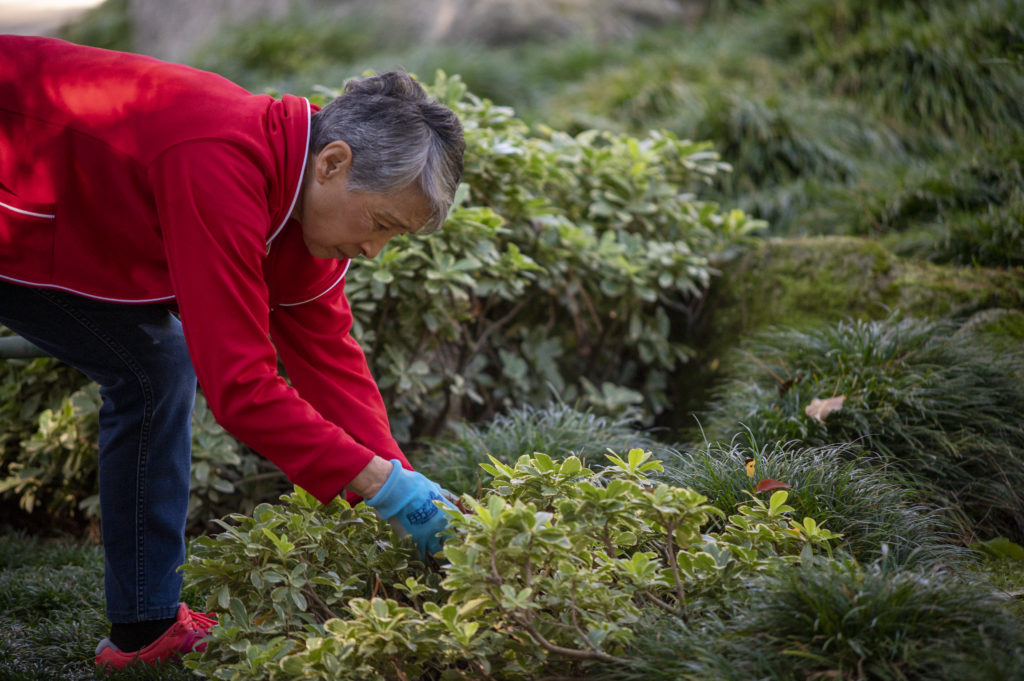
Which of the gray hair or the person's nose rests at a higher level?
the gray hair

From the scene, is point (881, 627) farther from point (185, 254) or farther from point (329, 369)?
point (185, 254)

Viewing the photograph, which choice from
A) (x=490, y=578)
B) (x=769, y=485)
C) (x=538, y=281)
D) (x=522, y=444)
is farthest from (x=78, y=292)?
(x=538, y=281)

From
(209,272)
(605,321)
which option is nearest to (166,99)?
(209,272)

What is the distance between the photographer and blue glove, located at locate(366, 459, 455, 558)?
180cm

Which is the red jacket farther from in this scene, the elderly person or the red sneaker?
the red sneaker

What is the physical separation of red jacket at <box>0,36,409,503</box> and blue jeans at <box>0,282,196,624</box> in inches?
4.0

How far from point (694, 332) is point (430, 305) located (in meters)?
1.39

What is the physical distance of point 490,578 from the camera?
163cm

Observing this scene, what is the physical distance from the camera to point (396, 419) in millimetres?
3234

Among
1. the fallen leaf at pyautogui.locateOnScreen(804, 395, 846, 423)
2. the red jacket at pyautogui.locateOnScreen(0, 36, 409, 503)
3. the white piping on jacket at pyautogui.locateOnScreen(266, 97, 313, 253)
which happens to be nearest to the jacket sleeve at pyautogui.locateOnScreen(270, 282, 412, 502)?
the red jacket at pyautogui.locateOnScreen(0, 36, 409, 503)

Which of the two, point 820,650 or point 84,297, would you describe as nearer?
point 820,650

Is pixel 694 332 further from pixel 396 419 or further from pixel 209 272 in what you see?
pixel 209 272

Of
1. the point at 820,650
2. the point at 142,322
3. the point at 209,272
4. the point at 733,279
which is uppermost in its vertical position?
the point at 209,272

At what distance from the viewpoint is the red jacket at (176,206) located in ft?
5.47
